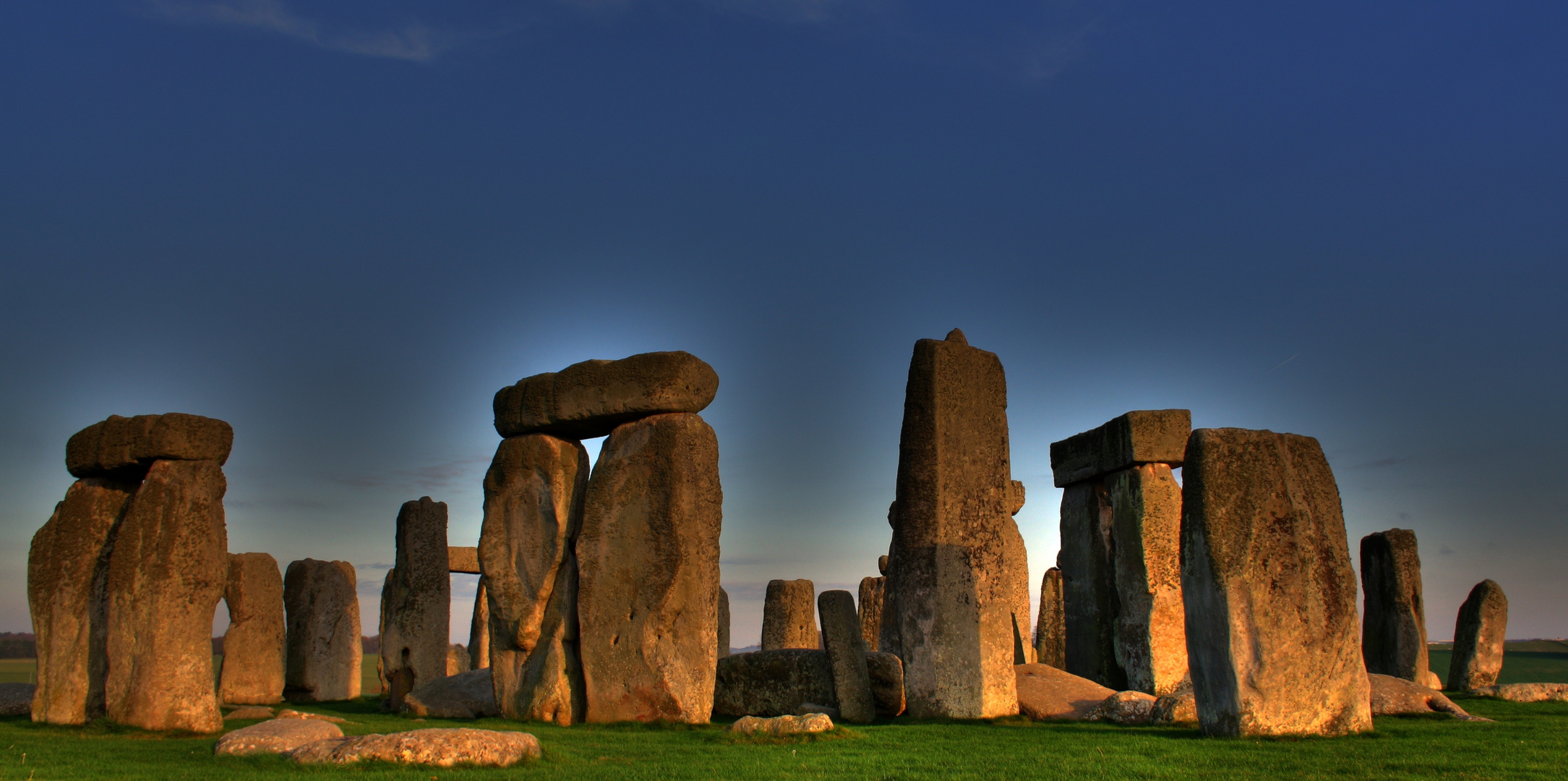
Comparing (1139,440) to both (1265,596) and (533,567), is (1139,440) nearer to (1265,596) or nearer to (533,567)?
(1265,596)

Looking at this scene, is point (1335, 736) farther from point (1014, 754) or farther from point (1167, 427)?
point (1167, 427)

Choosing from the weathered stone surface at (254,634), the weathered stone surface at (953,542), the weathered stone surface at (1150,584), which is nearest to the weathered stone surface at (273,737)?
the weathered stone surface at (953,542)

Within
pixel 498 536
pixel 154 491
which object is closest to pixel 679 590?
pixel 498 536

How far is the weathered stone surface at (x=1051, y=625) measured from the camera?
19688 mm

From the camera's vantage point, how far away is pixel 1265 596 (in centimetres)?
880

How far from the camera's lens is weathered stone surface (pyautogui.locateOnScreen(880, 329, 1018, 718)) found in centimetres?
1155

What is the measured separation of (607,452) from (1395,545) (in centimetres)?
1402

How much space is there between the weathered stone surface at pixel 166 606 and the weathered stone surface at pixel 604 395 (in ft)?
12.5

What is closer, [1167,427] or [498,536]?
[498,536]

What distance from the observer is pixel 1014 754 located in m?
8.30

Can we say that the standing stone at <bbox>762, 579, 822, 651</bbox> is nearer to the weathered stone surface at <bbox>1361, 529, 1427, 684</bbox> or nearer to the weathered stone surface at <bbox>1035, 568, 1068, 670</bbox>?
the weathered stone surface at <bbox>1035, 568, 1068, 670</bbox>

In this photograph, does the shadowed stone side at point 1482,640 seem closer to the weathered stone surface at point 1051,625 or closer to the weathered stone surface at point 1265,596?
the weathered stone surface at point 1051,625

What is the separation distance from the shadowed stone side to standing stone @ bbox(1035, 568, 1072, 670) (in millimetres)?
6729

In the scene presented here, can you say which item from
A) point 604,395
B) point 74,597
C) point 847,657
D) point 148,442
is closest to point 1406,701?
point 847,657
